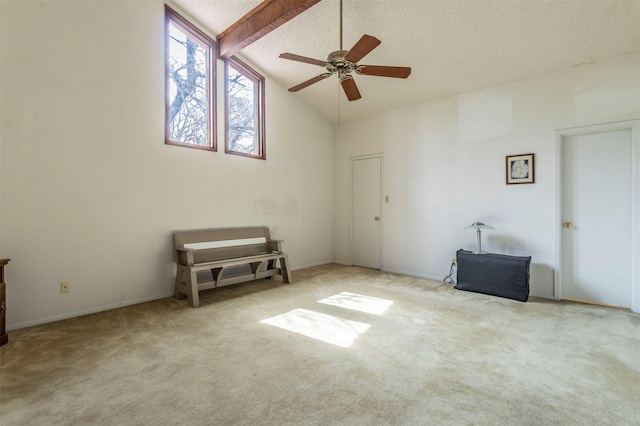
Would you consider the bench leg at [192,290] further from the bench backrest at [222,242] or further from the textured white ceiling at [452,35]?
the textured white ceiling at [452,35]

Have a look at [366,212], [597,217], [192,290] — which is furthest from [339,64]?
[597,217]

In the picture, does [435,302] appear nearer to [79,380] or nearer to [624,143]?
[624,143]

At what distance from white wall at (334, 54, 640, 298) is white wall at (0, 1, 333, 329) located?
2.97 metres

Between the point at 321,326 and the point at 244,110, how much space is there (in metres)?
3.72

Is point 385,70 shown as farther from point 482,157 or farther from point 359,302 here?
point 359,302

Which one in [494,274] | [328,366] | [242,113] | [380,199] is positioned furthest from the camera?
[380,199]

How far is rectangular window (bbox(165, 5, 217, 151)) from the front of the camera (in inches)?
159

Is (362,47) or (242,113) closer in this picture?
(362,47)

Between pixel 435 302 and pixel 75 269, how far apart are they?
13.6 feet

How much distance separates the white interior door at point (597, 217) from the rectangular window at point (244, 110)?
4461mm

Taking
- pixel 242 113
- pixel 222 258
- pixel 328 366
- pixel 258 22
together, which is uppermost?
pixel 258 22

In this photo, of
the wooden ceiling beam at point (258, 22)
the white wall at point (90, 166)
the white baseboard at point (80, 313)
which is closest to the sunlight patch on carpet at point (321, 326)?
the white baseboard at point (80, 313)

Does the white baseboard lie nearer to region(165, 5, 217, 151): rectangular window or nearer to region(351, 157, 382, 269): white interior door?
region(165, 5, 217, 151): rectangular window

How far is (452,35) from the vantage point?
351 centimetres
